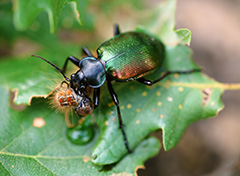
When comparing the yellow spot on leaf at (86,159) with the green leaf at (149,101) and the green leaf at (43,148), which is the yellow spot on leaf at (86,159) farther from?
the green leaf at (149,101)

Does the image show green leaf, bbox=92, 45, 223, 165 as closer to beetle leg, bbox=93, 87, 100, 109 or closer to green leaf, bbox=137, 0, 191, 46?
beetle leg, bbox=93, 87, 100, 109

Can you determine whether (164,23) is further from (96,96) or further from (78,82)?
(78,82)

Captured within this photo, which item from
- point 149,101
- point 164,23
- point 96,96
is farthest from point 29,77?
point 164,23

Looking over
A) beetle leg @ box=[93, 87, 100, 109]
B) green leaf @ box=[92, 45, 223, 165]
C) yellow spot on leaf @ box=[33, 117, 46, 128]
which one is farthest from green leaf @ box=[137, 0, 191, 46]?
yellow spot on leaf @ box=[33, 117, 46, 128]

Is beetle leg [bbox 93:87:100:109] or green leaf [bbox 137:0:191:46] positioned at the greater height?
green leaf [bbox 137:0:191:46]

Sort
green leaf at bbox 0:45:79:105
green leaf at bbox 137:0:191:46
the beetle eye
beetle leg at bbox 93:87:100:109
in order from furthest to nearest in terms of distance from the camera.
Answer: green leaf at bbox 137:0:191:46 < beetle leg at bbox 93:87:100:109 < green leaf at bbox 0:45:79:105 < the beetle eye

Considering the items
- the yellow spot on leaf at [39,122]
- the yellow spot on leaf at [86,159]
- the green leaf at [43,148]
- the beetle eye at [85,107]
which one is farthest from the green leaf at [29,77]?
the yellow spot on leaf at [86,159]
